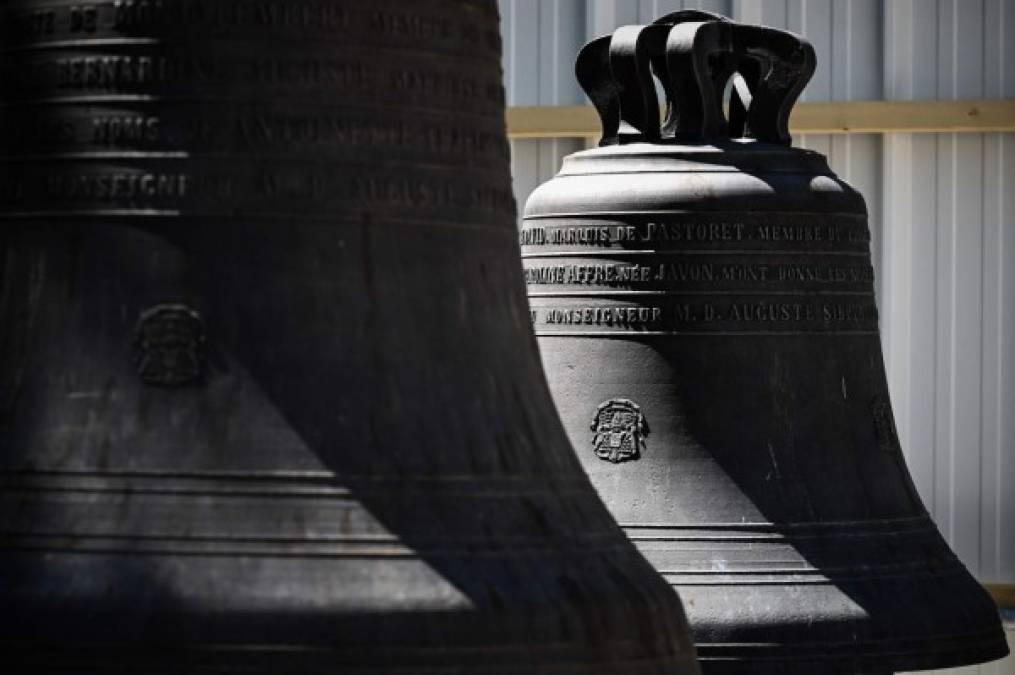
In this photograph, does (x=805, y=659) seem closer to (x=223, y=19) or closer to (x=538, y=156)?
(x=223, y=19)

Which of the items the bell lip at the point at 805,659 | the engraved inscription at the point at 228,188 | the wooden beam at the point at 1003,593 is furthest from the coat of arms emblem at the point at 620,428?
the wooden beam at the point at 1003,593

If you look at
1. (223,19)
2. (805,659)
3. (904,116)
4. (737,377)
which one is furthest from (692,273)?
(904,116)

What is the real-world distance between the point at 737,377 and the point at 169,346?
2.35m

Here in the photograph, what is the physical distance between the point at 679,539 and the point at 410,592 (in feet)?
7.13

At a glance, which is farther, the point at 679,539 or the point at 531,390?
the point at 679,539

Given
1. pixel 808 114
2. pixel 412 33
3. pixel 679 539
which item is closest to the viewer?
pixel 412 33

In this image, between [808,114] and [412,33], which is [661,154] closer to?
[412,33]

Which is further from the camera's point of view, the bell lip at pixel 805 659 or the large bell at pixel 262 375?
the bell lip at pixel 805 659

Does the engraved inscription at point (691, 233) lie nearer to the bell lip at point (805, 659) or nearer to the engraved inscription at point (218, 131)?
the bell lip at point (805, 659)

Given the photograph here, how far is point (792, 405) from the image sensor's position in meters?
5.28

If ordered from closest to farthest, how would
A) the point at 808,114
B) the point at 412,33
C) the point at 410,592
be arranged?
the point at 410,592, the point at 412,33, the point at 808,114

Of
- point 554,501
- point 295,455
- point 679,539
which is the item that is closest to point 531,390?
point 554,501

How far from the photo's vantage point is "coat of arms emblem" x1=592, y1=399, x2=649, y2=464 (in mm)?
5238

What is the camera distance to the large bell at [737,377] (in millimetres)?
5105
